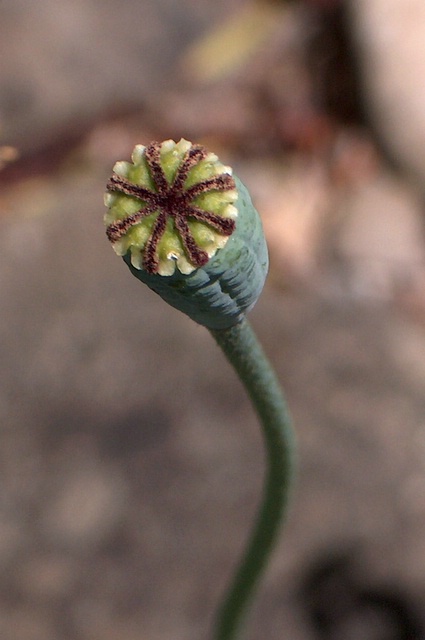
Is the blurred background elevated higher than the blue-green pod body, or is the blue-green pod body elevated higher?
the blurred background

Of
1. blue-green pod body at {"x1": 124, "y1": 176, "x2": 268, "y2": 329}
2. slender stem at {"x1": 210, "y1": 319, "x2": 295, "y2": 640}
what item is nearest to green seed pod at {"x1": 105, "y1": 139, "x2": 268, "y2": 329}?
blue-green pod body at {"x1": 124, "y1": 176, "x2": 268, "y2": 329}

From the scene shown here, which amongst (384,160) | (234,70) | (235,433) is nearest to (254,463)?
(235,433)

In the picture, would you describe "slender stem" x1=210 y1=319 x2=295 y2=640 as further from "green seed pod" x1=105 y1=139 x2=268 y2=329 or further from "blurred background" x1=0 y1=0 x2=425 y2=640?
"blurred background" x1=0 y1=0 x2=425 y2=640

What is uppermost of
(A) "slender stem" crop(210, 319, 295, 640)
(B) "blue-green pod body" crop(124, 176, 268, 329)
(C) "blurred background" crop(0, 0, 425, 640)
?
(C) "blurred background" crop(0, 0, 425, 640)

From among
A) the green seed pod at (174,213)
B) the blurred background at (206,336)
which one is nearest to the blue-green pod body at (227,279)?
the green seed pod at (174,213)

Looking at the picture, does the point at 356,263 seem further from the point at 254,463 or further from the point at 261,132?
the point at 254,463

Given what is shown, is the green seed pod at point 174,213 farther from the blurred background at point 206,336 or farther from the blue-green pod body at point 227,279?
the blurred background at point 206,336

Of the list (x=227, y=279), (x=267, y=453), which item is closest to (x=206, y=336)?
(x=267, y=453)
